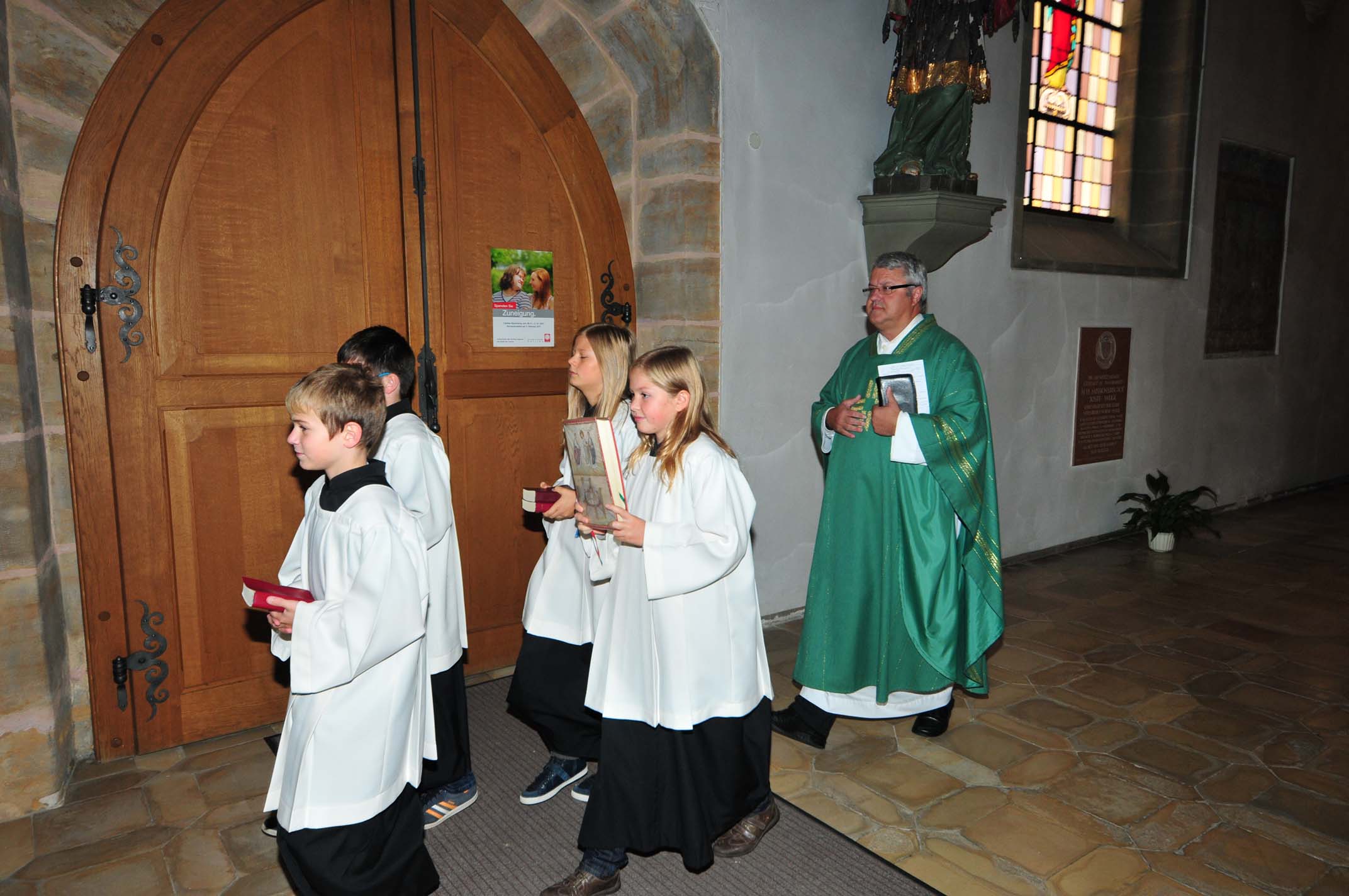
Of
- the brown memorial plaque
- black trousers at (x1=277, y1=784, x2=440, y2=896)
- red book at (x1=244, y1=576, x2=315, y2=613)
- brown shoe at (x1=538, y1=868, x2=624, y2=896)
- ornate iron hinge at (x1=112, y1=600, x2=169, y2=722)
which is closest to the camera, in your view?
red book at (x1=244, y1=576, x2=315, y2=613)

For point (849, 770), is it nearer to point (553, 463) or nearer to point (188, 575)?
point (553, 463)

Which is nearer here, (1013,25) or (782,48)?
(782,48)

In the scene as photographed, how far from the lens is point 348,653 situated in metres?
2.05

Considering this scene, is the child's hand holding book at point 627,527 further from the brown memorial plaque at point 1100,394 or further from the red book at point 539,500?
the brown memorial plaque at point 1100,394

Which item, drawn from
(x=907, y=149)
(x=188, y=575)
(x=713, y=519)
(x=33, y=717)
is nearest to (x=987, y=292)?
(x=907, y=149)

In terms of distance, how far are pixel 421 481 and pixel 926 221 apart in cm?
336

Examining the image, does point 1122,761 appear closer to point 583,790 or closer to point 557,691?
point 583,790

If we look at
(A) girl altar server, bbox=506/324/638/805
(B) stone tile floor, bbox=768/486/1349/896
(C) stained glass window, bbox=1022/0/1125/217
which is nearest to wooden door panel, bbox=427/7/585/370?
(A) girl altar server, bbox=506/324/638/805

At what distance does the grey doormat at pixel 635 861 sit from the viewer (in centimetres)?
265

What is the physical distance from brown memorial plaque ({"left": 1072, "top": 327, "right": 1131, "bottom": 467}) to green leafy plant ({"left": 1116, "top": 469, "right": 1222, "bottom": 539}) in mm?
367

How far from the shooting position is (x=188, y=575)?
11.5ft

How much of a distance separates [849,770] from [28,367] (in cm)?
324

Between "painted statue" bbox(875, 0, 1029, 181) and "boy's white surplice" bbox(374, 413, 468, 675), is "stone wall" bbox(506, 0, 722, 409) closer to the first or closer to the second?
"painted statue" bbox(875, 0, 1029, 181)

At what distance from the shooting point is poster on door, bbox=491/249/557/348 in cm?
423
